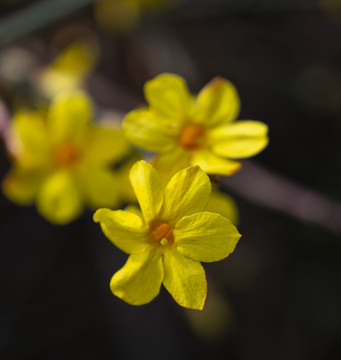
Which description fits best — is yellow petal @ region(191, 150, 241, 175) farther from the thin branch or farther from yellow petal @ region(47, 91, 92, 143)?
the thin branch

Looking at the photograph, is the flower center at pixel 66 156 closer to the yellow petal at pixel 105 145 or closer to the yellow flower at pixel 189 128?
the yellow petal at pixel 105 145

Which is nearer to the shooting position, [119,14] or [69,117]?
[69,117]

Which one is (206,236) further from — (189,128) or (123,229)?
(189,128)

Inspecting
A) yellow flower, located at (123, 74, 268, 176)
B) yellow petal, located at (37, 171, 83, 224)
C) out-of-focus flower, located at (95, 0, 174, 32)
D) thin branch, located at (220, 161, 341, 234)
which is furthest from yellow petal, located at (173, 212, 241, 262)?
out-of-focus flower, located at (95, 0, 174, 32)

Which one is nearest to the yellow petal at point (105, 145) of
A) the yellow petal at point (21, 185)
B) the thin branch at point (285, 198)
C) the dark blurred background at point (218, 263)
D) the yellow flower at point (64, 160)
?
the yellow flower at point (64, 160)

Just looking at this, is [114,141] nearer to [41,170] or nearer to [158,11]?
[41,170]

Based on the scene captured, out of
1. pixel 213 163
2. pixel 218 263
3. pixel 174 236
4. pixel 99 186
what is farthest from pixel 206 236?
pixel 218 263
